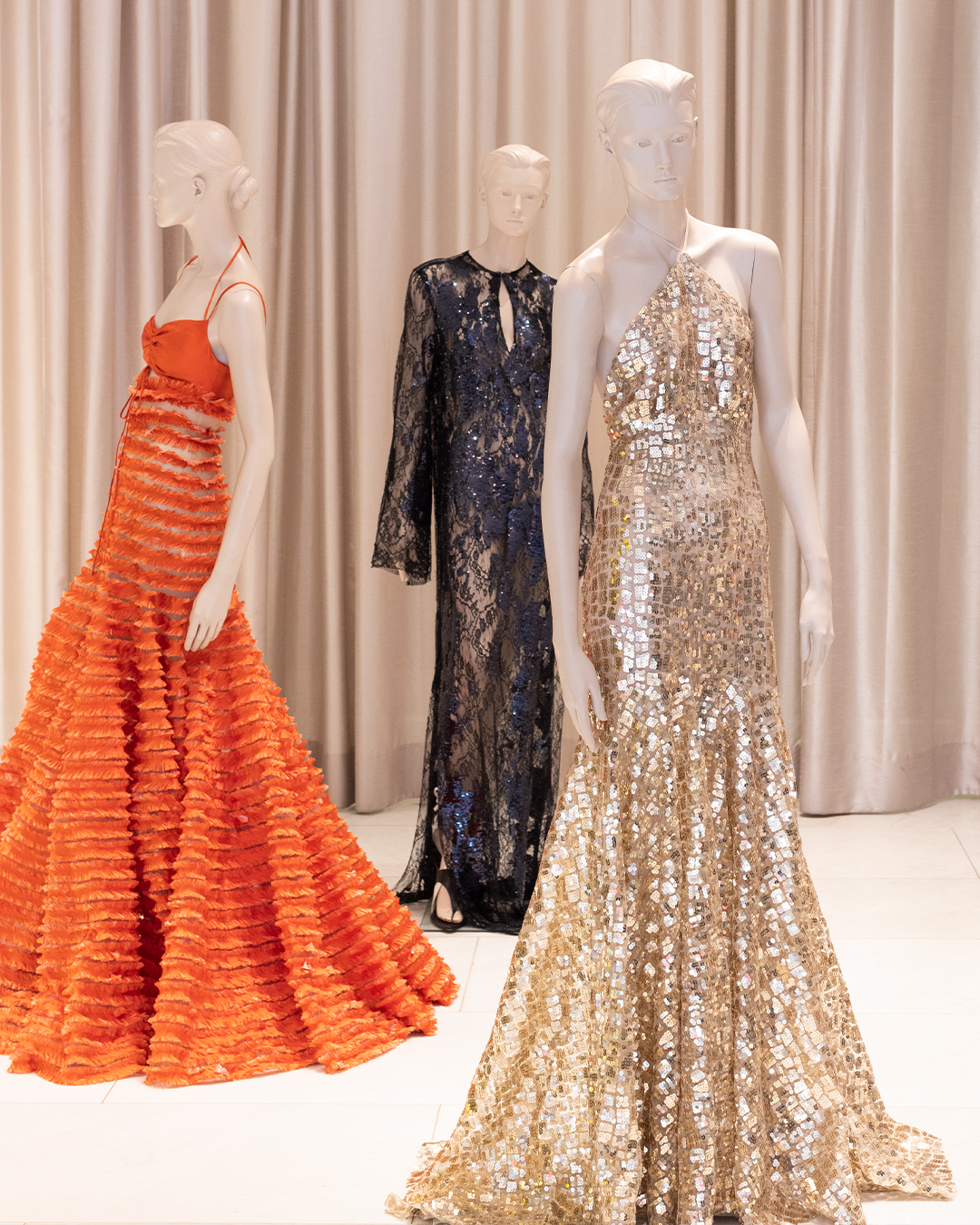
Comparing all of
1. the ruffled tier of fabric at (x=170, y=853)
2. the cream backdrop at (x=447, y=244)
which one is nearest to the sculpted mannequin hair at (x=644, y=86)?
the ruffled tier of fabric at (x=170, y=853)

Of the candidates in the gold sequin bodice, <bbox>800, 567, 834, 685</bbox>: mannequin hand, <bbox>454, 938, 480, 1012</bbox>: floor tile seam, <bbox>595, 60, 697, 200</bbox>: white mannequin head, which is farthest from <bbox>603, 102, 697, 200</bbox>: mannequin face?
<bbox>454, 938, 480, 1012</bbox>: floor tile seam

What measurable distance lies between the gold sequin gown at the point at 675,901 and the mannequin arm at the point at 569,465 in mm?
47

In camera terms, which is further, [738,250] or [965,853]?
[965,853]

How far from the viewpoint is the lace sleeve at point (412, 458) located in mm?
Answer: 3211

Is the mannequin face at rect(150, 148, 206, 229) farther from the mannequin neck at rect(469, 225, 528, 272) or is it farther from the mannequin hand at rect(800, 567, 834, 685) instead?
the mannequin hand at rect(800, 567, 834, 685)

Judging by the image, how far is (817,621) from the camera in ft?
6.47

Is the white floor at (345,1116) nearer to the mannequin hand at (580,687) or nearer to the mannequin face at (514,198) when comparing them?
the mannequin hand at (580,687)

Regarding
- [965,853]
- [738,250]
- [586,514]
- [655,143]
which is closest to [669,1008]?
[738,250]

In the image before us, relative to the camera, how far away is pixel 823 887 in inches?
136

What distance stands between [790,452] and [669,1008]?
0.79m

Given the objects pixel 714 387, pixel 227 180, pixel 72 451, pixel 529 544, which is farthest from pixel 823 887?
pixel 72 451

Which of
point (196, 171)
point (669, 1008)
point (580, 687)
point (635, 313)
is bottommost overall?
point (669, 1008)

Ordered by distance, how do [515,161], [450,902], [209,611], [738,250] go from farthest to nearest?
[450,902], [515,161], [209,611], [738,250]

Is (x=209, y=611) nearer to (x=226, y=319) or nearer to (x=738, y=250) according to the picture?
(x=226, y=319)
